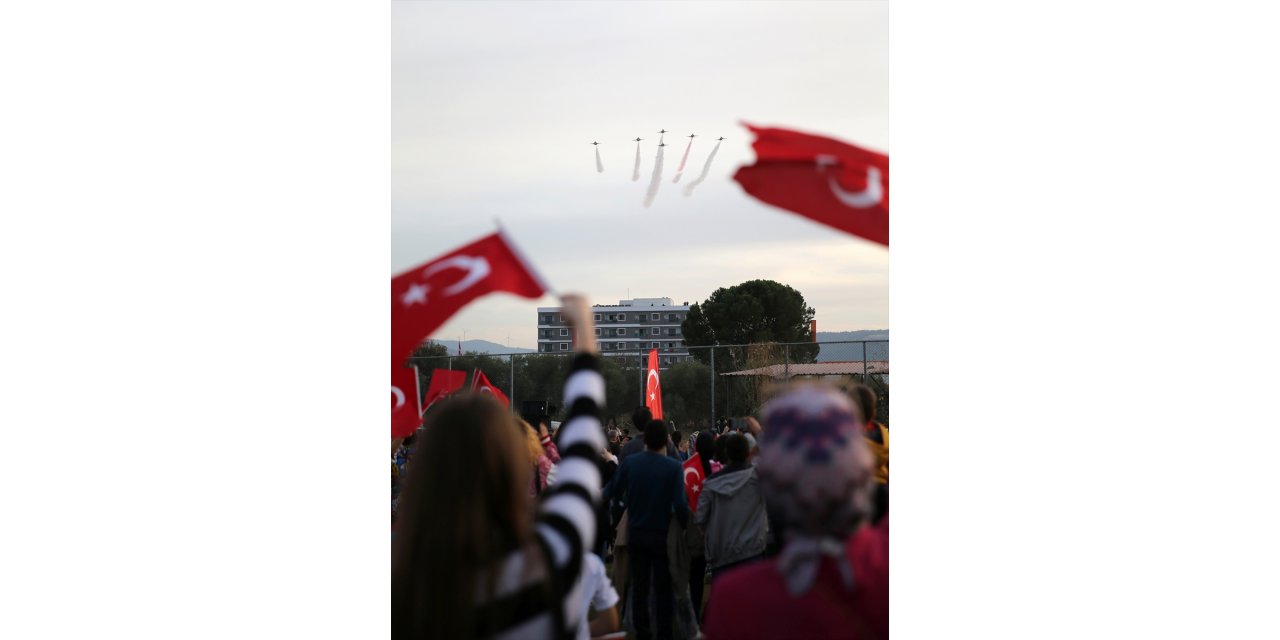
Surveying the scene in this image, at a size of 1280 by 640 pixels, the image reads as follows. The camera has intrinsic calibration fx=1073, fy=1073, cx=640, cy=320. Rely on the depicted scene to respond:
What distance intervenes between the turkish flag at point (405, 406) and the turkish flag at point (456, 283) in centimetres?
69

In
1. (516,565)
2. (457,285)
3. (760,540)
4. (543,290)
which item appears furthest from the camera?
(760,540)

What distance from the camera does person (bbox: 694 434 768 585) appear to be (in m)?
7.08

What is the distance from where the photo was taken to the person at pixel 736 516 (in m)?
7.08

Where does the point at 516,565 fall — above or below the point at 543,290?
below

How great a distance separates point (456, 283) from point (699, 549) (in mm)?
4342

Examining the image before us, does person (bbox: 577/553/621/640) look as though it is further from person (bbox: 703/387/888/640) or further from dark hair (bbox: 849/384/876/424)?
person (bbox: 703/387/888/640)

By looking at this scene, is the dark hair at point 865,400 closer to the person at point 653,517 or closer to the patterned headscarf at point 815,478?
the patterned headscarf at point 815,478

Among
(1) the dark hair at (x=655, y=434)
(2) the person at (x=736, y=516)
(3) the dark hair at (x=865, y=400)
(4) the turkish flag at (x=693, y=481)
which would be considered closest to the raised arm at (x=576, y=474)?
(3) the dark hair at (x=865, y=400)

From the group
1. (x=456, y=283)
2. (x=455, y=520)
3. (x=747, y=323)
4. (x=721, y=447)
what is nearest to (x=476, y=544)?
(x=455, y=520)

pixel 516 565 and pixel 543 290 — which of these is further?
pixel 543 290

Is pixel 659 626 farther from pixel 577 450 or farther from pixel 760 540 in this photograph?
pixel 577 450
